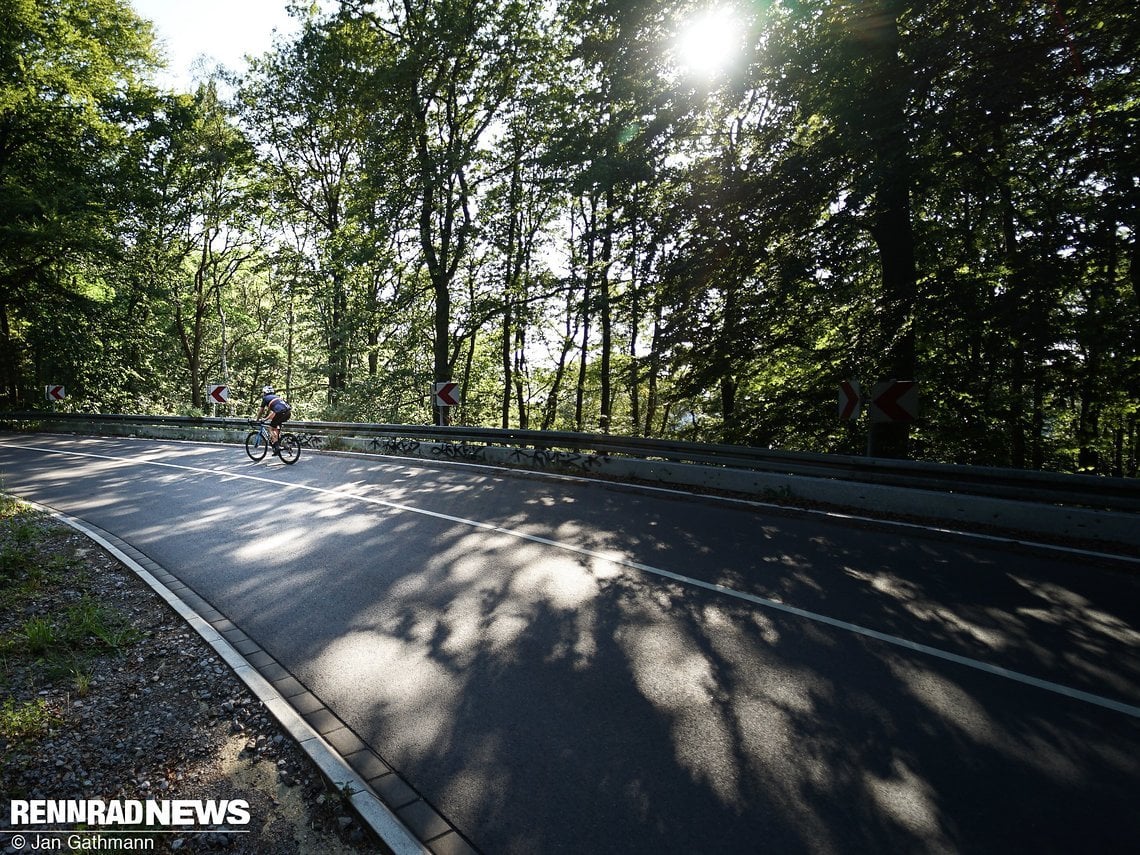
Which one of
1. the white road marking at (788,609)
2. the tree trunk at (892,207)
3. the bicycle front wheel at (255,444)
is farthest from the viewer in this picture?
the bicycle front wheel at (255,444)

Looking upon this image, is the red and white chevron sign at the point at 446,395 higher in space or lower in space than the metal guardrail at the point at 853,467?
higher

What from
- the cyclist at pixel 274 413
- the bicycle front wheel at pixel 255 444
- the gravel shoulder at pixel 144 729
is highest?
the cyclist at pixel 274 413

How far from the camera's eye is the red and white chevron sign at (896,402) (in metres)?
8.99

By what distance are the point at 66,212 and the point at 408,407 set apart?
44.6 feet

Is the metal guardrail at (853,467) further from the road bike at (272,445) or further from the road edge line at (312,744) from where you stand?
the road edge line at (312,744)

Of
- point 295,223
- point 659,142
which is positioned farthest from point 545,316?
point 659,142

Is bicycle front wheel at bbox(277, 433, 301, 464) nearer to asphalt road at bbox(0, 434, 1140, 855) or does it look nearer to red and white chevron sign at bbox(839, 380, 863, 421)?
asphalt road at bbox(0, 434, 1140, 855)

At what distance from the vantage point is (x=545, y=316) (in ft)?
83.1

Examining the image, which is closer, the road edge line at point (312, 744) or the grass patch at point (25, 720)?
the road edge line at point (312, 744)

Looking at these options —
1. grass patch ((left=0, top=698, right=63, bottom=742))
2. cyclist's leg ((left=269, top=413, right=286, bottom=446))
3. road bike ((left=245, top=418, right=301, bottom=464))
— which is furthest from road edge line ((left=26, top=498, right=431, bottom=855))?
cyclist's leg ((left=269, top=413, right=286, bottom=446))

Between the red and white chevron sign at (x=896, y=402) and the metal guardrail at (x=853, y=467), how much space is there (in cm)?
93

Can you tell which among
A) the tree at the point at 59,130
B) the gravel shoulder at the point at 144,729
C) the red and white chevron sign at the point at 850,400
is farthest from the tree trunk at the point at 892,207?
the tree at the point at 59,130

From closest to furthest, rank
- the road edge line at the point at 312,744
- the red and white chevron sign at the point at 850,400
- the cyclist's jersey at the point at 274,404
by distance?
the road edge line at the point at 312,744, the red and white chevron sign at the point at 850,400, the cyclist's jersey at the point at 274,404

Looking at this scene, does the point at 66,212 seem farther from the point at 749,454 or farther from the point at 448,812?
the point at 448,812
